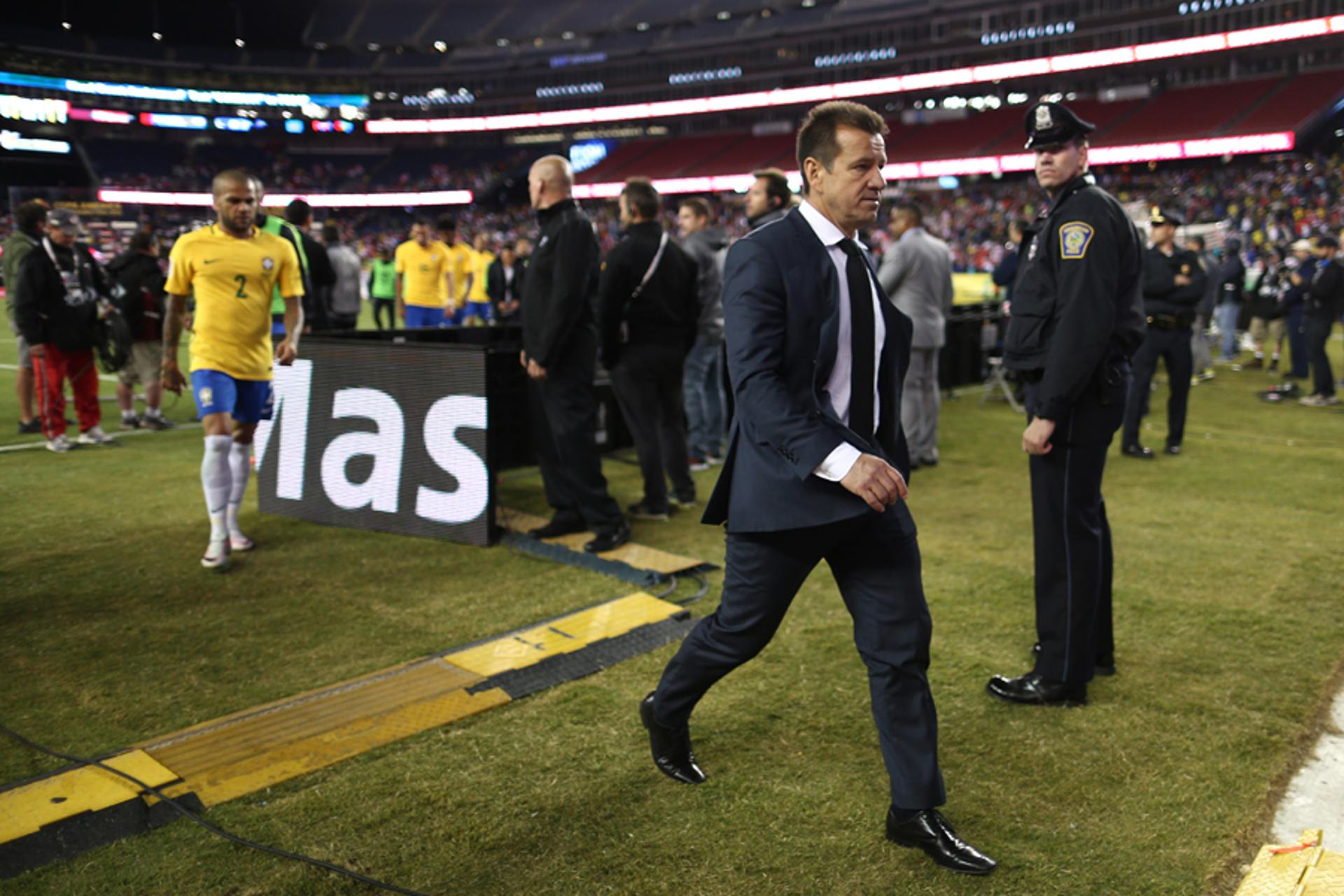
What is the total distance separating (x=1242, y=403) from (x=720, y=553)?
29.6ft

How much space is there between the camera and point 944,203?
41875 millimetres

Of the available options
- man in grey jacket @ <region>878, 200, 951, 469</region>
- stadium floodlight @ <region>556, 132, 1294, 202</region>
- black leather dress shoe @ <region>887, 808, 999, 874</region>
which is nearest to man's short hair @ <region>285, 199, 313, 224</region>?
man in grey jacket @ <region>878, 200, 951, 469</region>

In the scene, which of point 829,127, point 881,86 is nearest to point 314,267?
point 829,127

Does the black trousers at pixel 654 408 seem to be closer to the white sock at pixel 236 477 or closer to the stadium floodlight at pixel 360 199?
the white sock at pixel 236 477

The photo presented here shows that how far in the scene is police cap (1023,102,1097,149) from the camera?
3428 mm

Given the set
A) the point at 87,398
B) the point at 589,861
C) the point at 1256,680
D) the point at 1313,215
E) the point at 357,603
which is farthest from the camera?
the point at 1313,215

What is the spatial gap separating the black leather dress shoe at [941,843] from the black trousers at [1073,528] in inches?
46.6

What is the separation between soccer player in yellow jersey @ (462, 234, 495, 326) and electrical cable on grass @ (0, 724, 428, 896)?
983 cm

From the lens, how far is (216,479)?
203 inches

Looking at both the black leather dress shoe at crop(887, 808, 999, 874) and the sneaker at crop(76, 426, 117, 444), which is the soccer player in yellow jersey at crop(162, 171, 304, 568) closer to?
the sneaker at crop(76, 426, 117, 444)

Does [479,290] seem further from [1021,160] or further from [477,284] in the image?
[1021,160]

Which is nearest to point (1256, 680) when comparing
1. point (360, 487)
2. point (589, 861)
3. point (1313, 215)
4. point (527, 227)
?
point (589, 861)

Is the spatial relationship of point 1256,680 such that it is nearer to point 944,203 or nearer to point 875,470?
point 875,470

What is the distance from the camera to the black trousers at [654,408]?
6.08 meters
